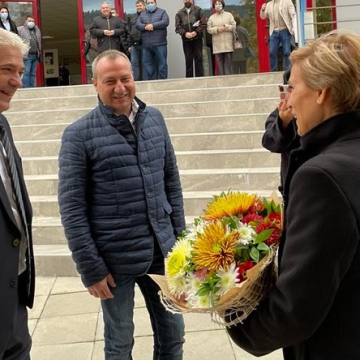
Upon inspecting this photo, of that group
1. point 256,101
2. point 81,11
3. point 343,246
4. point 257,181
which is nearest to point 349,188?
point 343,246

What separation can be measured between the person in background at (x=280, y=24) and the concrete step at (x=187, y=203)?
4.50 m

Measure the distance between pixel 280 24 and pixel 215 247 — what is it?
29.1 ft

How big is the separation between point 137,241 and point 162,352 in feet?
2.02

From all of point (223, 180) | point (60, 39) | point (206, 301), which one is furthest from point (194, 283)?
point (60, 39)

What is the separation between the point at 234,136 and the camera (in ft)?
21.7

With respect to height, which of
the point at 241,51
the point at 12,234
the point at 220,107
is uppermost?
the point at 241,51

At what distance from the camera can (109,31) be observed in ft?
32.8

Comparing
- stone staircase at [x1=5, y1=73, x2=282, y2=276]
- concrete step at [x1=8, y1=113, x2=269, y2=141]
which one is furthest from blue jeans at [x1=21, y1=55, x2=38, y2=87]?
concrete step at [x1=8, y1=113, x2=269, y2=141]

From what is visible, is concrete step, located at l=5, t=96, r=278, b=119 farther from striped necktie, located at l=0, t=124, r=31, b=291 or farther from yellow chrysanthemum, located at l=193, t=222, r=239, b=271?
yellow chrysanthemum, located at l=193, t=222, r=239, b=271

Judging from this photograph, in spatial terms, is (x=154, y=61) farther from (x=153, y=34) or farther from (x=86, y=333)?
(x=86, y=333)

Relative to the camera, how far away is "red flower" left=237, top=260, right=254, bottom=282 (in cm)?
132

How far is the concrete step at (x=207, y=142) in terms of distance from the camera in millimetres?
6602

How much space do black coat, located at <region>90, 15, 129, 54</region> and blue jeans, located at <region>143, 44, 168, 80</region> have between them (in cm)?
47

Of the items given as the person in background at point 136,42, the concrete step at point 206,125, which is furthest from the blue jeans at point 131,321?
the person in background at point 136,42
